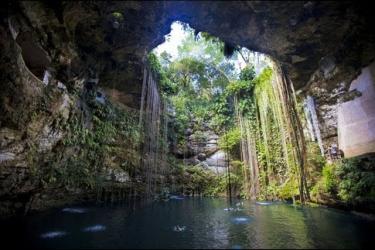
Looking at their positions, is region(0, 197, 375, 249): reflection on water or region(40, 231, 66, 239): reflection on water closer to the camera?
region(0, 197, 375, 249): reflection on water

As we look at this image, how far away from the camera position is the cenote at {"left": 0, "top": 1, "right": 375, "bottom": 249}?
18.0 ft

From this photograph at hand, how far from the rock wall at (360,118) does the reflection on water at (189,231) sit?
8.06 feet

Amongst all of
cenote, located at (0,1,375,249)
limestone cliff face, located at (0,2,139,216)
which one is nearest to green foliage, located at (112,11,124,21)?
cenote, located at (0,1,375,249)

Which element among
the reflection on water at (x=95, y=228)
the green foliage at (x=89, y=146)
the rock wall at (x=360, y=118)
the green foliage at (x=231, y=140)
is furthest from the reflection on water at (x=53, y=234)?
the green foliage at (x=231, y=140)

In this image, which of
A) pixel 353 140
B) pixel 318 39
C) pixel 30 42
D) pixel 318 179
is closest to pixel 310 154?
pixel 318 179

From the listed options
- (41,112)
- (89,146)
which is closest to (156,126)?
(89,146)

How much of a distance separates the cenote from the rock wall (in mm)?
50

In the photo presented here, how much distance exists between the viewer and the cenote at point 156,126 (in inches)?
216

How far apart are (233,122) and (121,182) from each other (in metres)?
8.68

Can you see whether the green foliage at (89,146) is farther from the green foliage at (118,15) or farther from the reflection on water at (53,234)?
the green foliage at (118,15)

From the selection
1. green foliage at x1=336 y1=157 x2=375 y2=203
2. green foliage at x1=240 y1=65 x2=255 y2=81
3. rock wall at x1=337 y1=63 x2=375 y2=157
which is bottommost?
green foliage at x1=336 y1=157 x2=375 y2=203

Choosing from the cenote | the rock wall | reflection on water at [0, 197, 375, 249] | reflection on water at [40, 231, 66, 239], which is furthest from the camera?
the rock wall

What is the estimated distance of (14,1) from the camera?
16.7 ft

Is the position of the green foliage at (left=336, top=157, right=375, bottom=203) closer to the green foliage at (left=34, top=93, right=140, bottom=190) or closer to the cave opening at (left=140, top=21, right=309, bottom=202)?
the cave opening at (left=140, top=21, right=309, bottom=202)
